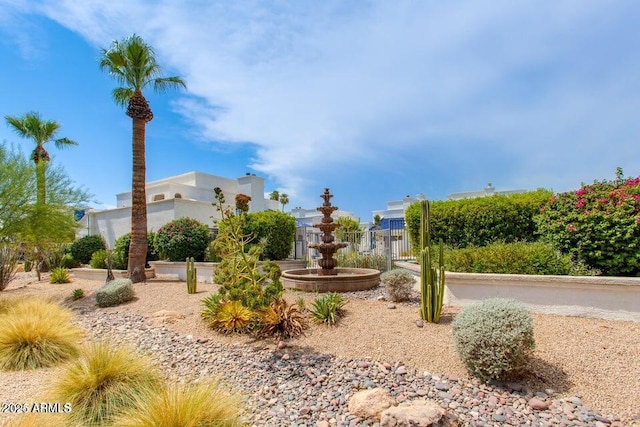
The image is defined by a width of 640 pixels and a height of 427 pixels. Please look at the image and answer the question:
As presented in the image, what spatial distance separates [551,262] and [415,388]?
15.4ft

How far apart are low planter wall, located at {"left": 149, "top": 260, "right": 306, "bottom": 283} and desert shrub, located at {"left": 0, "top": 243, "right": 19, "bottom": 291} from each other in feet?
16.4

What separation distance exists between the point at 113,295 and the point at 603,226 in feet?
38.0

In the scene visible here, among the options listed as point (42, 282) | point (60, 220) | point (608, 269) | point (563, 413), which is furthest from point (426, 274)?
point (42, 282)

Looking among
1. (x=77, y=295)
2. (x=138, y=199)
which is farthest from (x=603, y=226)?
(x=77, y=295)

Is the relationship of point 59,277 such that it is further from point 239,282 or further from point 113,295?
point 239,282

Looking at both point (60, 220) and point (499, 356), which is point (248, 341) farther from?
point (60, 220)

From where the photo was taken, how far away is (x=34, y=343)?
19.2 feet

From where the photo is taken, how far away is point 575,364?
4566 millimetres

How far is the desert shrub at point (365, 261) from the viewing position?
12109 mm

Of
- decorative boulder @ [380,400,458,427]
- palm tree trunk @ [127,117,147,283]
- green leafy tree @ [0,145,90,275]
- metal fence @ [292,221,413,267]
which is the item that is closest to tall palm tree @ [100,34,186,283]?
palm tree trunk @ [127,117,147,283]

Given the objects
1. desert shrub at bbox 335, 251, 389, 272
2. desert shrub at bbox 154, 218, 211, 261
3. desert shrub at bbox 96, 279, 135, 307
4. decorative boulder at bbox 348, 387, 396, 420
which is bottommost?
decorative boulder at bbox 348, 387, 396, 420

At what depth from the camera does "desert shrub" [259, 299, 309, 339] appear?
5.95 meters

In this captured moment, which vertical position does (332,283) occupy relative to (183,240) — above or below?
below

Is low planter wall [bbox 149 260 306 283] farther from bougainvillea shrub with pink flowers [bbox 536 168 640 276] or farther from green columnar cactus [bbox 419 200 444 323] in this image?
bougainvillea shrub with pink flowers [bbox 536 168 640 276]
